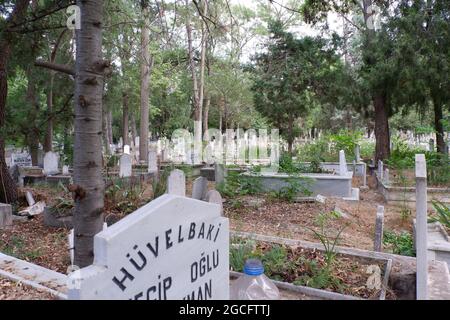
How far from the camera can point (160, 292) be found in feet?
5.37

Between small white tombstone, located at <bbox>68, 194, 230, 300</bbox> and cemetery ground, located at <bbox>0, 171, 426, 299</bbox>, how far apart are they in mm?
1433

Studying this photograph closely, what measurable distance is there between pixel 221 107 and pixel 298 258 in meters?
33.6

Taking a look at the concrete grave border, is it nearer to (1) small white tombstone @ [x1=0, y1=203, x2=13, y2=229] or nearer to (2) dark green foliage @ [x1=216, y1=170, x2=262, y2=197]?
(2) dark green foliage @ [x1=216, y1=170, x2=262, y2=197]

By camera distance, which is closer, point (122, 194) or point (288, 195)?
point (122, 194)

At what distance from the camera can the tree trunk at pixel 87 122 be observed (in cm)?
262

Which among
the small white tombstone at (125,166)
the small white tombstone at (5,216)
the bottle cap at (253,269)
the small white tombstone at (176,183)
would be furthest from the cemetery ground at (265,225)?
the small white tombstone at (125,166)

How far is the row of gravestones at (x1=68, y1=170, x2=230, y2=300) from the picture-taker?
1.39 m

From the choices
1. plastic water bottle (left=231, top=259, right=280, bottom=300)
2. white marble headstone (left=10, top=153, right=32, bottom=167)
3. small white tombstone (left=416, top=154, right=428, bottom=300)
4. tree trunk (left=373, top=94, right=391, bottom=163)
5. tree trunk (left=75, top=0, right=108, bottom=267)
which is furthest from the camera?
white marble headstone (left=10, top=153, right=32, bottom=167)

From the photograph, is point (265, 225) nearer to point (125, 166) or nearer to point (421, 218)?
point (421, 218)

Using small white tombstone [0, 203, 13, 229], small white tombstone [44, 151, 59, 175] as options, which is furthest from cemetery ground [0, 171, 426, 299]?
small white tombstone [44, 151, 59, 175]

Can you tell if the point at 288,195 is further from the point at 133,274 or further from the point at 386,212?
the point at 133,274

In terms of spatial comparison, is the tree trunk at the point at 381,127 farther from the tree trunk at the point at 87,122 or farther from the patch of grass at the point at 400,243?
the tree trunk at the point at 87,122

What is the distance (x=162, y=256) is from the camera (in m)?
1.65
